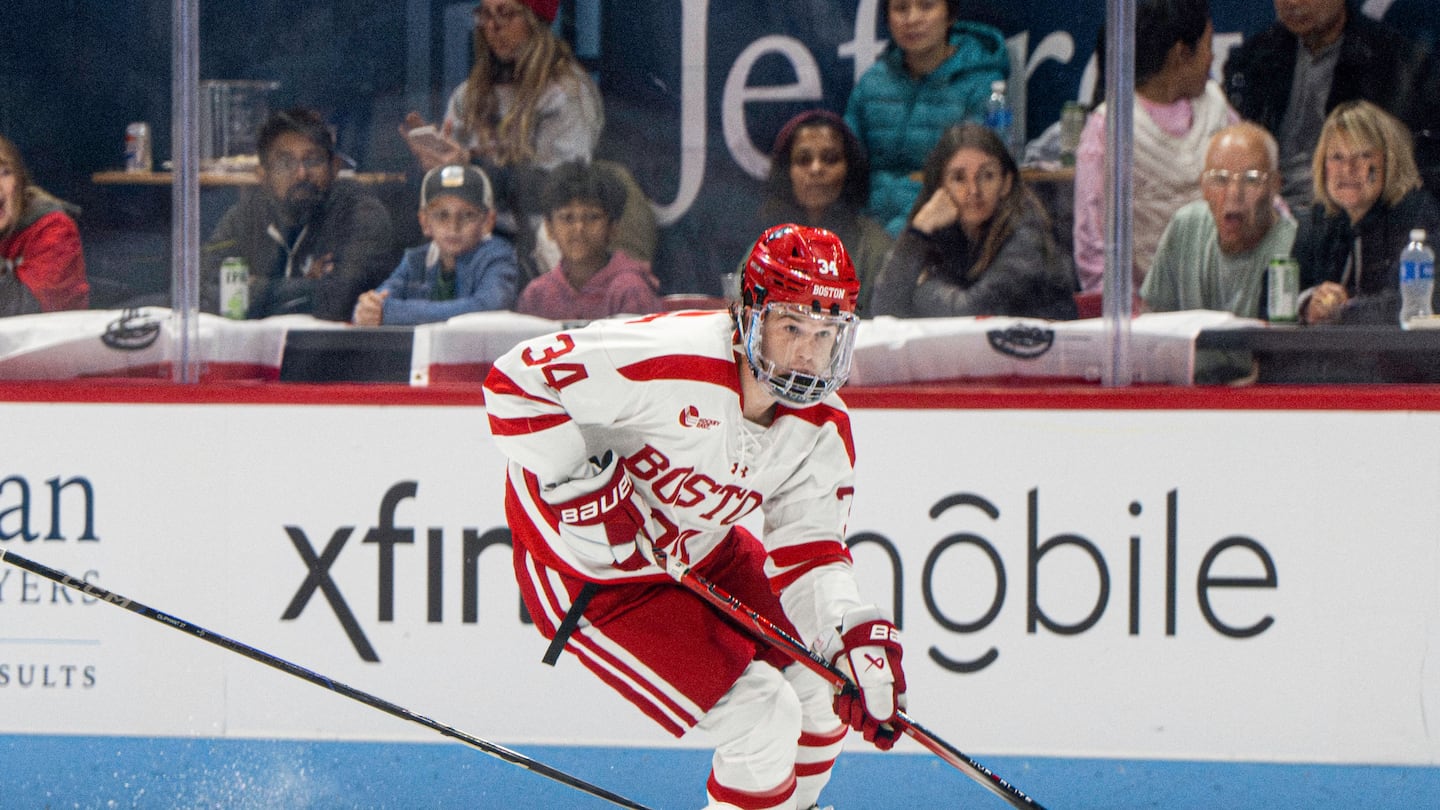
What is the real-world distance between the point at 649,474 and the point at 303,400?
96cm

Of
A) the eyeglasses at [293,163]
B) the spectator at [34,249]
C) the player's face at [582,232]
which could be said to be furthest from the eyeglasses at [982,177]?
the spectator at [34,249]

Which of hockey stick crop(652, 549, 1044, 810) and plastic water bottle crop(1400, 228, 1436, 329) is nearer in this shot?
hockey stick crop(652, 549, 1044, 810)

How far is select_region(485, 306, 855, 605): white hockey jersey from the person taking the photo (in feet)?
7.94

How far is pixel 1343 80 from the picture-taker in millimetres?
3197

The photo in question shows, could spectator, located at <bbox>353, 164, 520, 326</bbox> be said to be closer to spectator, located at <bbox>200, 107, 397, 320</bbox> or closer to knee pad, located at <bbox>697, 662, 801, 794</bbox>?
spectator, located at <bbox>200, 107, 397, 320</bbox>

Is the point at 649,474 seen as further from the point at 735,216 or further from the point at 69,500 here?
the point at 69,500

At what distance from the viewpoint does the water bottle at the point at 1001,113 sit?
3266 millimetres

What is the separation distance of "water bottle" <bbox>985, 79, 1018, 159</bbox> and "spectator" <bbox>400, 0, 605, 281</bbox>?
2.67 ft

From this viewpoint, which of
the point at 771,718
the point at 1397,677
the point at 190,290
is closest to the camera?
the point at 771,718

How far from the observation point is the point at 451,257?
3355 millimetres

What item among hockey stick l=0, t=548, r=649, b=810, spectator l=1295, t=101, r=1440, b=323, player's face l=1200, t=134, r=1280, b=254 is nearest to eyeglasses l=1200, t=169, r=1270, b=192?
player's face l=1200, t=134, r=1280, b=254

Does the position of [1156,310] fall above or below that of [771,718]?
above

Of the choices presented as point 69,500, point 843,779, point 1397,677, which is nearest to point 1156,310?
point 1397,677

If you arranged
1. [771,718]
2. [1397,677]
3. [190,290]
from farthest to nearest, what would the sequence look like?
[190,290], [1397,677], [771,718]
